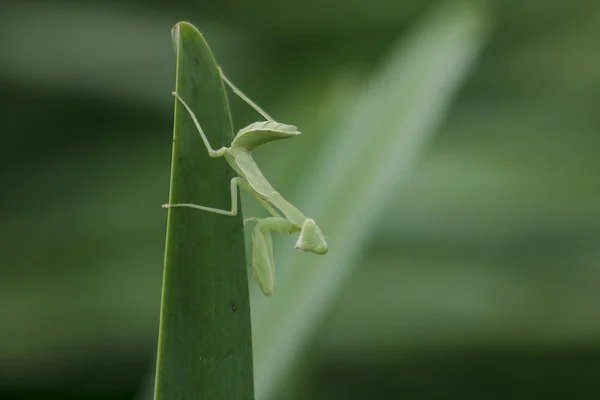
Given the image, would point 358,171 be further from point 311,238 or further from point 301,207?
point 311,238

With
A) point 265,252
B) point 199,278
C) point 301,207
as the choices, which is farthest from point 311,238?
point 199,278

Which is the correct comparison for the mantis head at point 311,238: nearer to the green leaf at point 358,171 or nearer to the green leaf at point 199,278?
the green leaf at point 358,171

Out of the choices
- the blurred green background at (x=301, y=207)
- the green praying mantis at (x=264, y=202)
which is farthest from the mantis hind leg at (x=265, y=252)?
the blurred green background at (x=301, y=207)

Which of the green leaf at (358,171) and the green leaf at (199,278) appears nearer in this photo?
the green leaf at (199,278)

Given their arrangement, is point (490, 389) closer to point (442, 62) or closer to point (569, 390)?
point (569, 390)

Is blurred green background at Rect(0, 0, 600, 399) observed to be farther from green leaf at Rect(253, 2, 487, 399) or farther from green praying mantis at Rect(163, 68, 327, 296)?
green praying mantis at Rect(163, 68, 327, 296)
